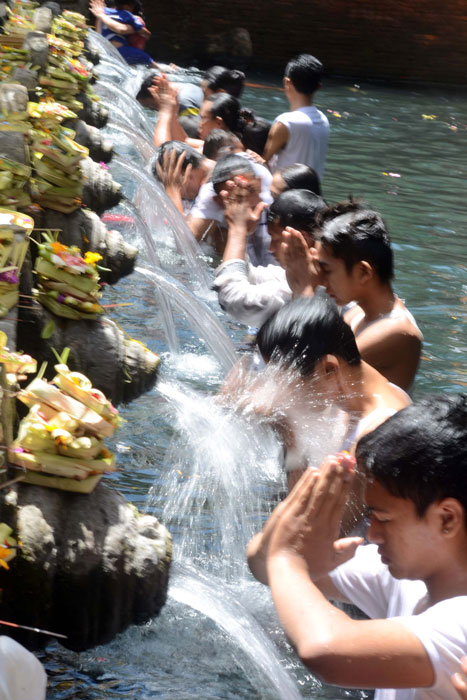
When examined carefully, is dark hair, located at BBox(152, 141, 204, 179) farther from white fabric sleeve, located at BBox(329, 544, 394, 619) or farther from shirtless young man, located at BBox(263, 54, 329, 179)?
white fabric sleeve, located at BBox(329, 544, 394, 619)

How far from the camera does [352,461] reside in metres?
2.16

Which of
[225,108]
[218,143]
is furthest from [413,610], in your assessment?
[225,108]

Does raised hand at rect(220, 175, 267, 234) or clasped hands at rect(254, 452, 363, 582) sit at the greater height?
clasped hands at rect(254, 452, 363, 582)

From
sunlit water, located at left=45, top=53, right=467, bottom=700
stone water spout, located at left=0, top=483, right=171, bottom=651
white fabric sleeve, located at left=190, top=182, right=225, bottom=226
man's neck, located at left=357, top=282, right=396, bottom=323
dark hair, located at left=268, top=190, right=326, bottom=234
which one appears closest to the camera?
stone water spout, located at left=0, top=483, right=171, bottom=651

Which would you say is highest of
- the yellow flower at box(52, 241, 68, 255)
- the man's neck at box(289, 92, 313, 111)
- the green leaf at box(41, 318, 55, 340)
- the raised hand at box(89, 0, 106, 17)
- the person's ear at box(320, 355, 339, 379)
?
the person's ear at box(320, 355, 339, 379)

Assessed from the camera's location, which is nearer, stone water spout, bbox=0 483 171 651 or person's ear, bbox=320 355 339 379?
stone water spout, bbox=0 483 171 651

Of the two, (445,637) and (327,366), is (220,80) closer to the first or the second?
(327,366)

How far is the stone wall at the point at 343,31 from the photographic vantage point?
19078 mm

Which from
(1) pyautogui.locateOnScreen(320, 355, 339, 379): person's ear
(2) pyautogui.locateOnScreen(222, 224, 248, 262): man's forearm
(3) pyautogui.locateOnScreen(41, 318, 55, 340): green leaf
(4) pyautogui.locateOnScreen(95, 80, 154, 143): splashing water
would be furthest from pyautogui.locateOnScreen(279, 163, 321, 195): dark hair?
(4) pyautogui.locateOnScreen(95, 80, 154, 143): splashing water

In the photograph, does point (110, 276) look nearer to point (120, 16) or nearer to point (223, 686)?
point (223, 686)

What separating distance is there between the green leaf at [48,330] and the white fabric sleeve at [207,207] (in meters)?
2.62

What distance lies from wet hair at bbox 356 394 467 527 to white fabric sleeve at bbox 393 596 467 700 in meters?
0.21

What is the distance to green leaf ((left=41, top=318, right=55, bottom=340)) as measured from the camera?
132 inches

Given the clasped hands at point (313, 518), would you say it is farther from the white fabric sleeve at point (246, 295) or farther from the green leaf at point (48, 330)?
the white fabric sleeve at point (246, 295)
